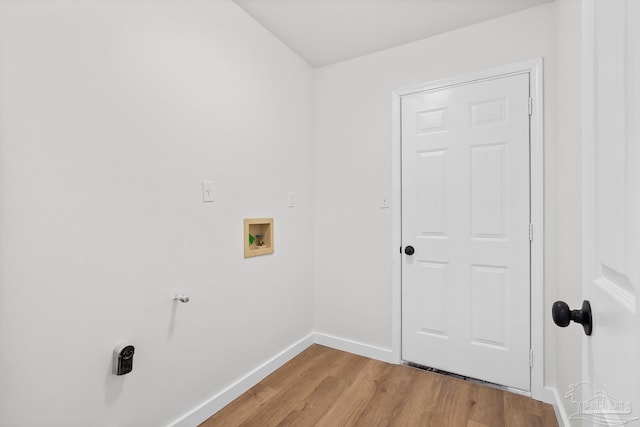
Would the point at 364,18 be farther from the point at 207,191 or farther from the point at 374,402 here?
the point at 374,402

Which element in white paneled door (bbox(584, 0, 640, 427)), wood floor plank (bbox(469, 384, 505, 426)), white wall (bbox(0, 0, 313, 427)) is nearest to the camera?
white paneled door (bbox(584, 0, 640, 427))

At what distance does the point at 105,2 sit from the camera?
4.25 feet

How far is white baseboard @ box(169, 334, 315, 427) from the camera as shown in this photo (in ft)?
5.45

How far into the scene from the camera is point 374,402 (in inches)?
74.7

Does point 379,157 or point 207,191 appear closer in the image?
point 207,191

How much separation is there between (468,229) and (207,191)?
1.75 m

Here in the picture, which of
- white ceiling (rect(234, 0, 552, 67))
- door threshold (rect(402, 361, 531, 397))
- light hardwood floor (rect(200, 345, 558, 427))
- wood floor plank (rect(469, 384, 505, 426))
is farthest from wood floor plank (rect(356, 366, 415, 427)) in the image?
white ceiling (rect(234, 0, 552, 67))

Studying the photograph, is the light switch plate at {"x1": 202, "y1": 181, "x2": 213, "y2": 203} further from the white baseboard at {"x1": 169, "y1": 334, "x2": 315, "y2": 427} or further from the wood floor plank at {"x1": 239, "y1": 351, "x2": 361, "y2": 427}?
the wood floor plank at {"x1": 239, "y1": 351, "x2": 361, "y2": 427}

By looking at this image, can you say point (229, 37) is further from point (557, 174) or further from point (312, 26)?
point (557, 174)

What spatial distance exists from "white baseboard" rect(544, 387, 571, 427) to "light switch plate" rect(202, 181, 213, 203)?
224 centimetres

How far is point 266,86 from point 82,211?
148 centimetres

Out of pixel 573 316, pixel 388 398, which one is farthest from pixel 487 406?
pixel 573 316

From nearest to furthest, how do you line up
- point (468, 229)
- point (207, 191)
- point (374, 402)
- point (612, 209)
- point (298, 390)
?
point (612, 209) → point (207, 191) → point (374, 402) → point (298, 390) → point (468, 229)

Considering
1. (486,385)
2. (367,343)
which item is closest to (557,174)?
(486,385)
